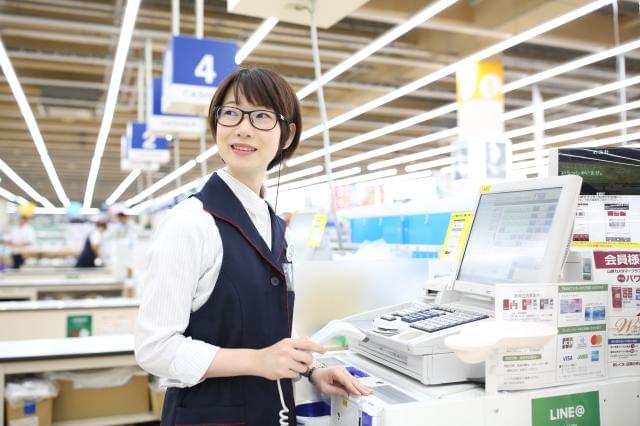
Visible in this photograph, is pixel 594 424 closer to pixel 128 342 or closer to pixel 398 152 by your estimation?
pixel 128 342

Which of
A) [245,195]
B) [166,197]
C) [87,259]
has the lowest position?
[87,259]

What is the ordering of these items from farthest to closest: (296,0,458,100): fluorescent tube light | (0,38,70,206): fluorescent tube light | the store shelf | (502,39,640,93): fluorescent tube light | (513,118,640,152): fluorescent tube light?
(513,118,640,152): fluorescent tube light, (0,38,70,206): fluorescent tube light, (502,39,640,93): fluorescent tube light, (296,0,458,100): fluorescent tube light, the store shelf

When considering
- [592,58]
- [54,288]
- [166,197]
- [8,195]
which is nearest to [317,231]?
[54,288]

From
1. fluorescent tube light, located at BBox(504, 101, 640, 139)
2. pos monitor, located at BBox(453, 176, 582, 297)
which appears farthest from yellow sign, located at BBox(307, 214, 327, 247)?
fluorescent tube light, located at BBox(504, 101, 640, 139)

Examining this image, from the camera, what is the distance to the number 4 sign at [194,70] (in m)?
4.79

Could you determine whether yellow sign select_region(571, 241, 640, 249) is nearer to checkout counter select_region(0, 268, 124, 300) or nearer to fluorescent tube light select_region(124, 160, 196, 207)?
fluorescent tube light select_region(124, 160, 196, 207)

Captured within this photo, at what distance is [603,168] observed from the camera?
1671mm

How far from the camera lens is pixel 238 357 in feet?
4.14

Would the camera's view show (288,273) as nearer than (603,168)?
Yes

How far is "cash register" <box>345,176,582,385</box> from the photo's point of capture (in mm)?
1394

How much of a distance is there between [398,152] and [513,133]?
4.89m

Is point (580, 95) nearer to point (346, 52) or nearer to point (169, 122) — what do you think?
point (346, 52)

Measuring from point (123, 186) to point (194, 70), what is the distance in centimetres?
2302

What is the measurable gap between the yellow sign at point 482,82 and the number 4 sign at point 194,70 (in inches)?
158
